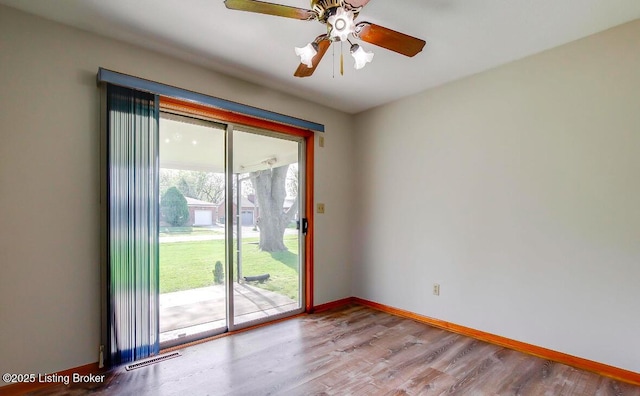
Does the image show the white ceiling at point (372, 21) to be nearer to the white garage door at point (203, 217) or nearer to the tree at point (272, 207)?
the tree at point (272, 207)

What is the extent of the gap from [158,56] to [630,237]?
12.4ft

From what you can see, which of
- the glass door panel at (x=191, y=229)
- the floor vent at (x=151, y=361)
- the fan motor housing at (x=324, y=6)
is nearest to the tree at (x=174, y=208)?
the glass door panel at (x=191, y=229)

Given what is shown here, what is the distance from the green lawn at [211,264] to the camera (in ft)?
8.95

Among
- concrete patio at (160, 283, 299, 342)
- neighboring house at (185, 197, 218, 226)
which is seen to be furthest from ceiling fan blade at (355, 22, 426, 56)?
concrete patio at (160, 283, 299, 342)

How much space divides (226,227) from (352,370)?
169 cm

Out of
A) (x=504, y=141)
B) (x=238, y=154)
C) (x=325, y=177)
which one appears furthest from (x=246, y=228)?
(x=504, y=141)

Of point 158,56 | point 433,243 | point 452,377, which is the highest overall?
point 158,56

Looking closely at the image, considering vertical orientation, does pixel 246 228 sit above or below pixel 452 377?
above

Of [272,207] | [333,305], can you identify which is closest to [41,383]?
[272,207]

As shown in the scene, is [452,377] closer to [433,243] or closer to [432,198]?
[433,243]

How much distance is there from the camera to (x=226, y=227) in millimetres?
2994

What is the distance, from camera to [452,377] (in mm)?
2158

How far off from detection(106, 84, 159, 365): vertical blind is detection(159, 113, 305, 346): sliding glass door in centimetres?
27

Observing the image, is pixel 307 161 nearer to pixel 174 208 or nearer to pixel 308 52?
pixel 174 208
